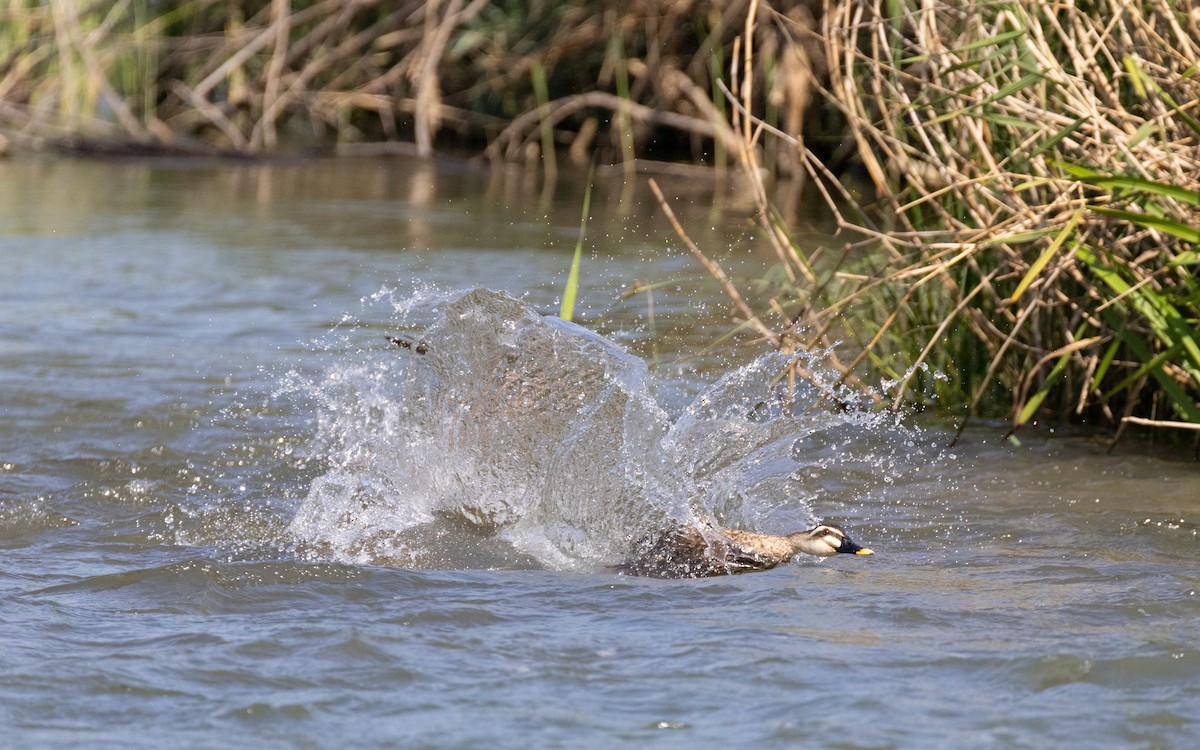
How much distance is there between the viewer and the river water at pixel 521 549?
9.84 feet

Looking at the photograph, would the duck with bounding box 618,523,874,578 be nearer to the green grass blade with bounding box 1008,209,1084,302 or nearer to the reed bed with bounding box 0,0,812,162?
the green grass blade with bounding box 1008,209,1084,302

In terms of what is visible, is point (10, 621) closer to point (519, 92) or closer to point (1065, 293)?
point (1065, 293)

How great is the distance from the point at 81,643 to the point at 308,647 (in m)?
0.48

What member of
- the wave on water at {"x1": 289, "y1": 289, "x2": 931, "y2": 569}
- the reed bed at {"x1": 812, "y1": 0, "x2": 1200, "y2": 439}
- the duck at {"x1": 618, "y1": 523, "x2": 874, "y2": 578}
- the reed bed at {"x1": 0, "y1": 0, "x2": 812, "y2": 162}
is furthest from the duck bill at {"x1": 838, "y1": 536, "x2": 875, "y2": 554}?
the reed bed at {"x1": 0, "y1": 0, "x2": 812, "y2": 162}

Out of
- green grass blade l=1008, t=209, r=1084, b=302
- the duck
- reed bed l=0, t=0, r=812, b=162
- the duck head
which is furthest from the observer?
reed bed l=0, t=0, r=812, b=162

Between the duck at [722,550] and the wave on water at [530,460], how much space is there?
0.09 metres

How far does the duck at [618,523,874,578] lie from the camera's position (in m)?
3.91

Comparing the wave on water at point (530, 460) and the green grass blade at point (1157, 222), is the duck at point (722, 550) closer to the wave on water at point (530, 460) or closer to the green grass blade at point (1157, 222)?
the wave on water at point (530, 460)

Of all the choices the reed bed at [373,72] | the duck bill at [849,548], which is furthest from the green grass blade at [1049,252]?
the reed bed at [373,72]

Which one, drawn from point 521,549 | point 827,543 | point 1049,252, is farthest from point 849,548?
point 1049,252

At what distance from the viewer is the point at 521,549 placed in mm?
4129

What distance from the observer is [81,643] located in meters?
3.31

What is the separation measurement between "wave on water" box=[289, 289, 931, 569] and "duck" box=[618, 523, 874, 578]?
3.6 inches

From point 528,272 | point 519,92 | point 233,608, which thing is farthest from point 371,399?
point 519,92
